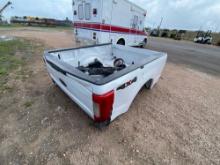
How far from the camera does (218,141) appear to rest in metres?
2.25

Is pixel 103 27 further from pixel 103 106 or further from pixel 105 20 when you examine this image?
pixel 103 106

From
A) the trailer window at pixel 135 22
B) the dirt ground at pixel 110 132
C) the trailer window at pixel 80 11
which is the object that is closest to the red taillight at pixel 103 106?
the dirt ground at pixel 110 132

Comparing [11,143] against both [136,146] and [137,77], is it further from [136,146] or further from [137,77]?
[137,77]

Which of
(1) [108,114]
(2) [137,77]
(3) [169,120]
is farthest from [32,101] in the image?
(3) [169,120]

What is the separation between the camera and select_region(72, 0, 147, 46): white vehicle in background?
→ 18.7ft

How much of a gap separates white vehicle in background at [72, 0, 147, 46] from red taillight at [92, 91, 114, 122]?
4802 mm

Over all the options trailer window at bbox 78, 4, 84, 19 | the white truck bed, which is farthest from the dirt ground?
trailer window at bbox 78, 4, 84, 19

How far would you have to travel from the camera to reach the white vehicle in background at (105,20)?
18.7ft

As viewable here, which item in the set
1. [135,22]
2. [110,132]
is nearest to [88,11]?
[135,22]

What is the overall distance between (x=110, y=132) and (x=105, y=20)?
494cm

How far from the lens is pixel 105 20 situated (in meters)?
5.81

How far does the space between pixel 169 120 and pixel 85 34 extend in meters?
5.58

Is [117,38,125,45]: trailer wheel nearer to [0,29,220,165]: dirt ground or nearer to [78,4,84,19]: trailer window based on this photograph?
[78,4,84,19]: trailer window

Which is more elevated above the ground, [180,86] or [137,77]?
[137,77]
